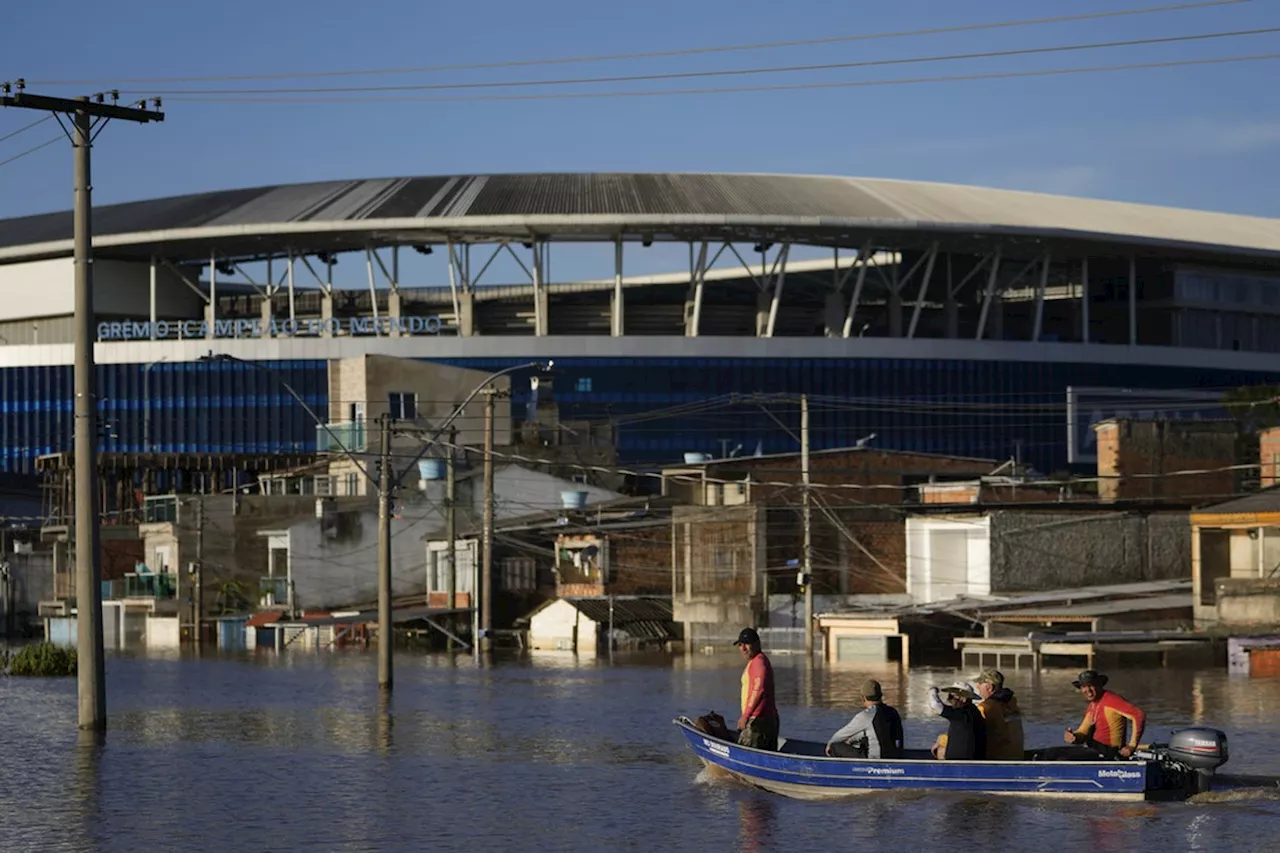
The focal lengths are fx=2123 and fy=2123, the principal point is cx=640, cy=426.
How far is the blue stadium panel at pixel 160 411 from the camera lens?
131 meters

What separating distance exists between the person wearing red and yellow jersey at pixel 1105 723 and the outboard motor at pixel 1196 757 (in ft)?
1.39

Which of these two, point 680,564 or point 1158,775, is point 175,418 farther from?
point 1158,775

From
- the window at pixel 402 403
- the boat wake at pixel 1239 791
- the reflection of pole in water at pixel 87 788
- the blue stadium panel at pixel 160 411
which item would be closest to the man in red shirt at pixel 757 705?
the boat wake at pixel 1239 791

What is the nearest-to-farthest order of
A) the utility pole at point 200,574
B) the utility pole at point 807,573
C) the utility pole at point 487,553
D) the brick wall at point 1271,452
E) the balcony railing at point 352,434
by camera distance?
the utility pole at point 807,573, the brick wall at point 1271,452, the utility pole at point 487,553, the utility pole at point 200,574, the balcony railing at point 352,434

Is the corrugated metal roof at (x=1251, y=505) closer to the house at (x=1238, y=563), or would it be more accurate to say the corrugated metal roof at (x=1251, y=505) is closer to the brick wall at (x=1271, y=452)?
the house at (x=1238, y=563)

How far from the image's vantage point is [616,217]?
120750 mm

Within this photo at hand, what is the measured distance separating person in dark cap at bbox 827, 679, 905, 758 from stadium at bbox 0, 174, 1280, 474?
9077 cm

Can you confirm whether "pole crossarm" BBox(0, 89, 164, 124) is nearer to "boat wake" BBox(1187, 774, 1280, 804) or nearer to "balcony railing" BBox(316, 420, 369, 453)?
"boat wake" BBox(1187, 774, 1280, 804)

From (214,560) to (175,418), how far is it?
152 ft

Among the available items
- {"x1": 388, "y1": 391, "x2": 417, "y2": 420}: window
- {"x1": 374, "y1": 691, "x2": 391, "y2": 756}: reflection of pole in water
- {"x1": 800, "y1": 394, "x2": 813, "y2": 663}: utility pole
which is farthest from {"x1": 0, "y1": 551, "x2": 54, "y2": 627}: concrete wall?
{"x1": 374, "y1": 691, "x2": 391, "y2": 756}: reflection of pole in water

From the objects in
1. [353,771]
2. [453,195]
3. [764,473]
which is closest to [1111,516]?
[764,473]

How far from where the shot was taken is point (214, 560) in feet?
291

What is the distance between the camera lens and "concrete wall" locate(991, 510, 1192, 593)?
6519cm

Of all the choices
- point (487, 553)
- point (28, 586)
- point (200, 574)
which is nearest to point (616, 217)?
point (28, 586)
